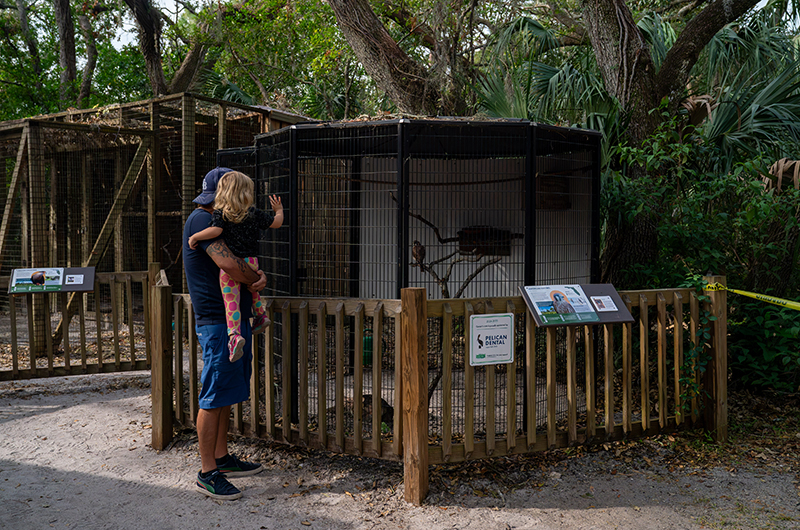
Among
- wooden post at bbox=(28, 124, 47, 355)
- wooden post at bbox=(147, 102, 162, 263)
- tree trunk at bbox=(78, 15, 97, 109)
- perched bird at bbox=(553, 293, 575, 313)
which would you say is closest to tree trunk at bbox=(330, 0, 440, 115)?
wooden post at bbox=(147, 102, 162, 263)

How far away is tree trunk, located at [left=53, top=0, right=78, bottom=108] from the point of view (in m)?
13.4

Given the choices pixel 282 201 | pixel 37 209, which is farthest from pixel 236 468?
pixel 37 209

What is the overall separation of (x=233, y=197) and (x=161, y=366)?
146cm

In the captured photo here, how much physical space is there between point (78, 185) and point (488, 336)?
9.10 meters

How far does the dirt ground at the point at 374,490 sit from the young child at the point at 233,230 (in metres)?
0.90

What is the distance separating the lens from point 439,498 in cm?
341

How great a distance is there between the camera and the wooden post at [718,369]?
13.7 ft

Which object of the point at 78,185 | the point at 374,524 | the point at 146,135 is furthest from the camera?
the point at 78,185

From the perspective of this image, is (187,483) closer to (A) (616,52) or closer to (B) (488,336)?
(B) (488,336)

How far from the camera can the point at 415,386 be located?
332 cm

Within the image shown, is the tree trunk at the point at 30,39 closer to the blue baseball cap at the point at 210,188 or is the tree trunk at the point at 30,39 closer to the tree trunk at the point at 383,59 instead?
the tree trunk at the point at 383,59

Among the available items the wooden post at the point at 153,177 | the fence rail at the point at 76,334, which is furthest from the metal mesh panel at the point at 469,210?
the wooden post at the point at 153,177

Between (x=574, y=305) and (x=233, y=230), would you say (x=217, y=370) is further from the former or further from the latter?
(x=574, y=305)

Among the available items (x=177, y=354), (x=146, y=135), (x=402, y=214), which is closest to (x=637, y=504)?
(x=402, y=214)
